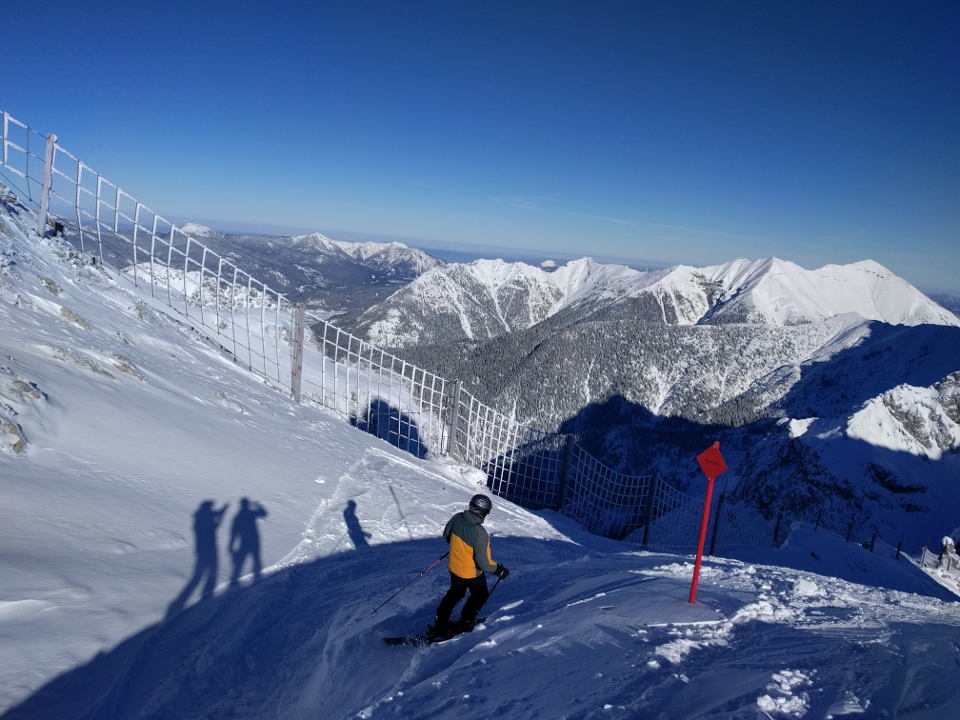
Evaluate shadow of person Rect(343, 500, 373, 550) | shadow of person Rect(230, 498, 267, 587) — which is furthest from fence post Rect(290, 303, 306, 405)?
shadow of person Rect(230, 498, 267, 587)

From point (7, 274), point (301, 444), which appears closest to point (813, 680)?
point (301, 444)

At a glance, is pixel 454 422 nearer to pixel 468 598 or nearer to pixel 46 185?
pixel 468 598

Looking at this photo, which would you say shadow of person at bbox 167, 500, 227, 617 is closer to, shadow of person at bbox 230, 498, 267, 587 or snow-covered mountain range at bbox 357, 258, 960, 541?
shadow of person at bbox 230, 498, 267, 587

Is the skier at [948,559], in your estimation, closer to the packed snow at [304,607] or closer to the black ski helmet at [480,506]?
the packed snow at [304,607]

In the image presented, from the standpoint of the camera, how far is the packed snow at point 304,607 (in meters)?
3.06

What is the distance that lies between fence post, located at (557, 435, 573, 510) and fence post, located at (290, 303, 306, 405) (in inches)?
267

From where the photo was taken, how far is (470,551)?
14.3 feet

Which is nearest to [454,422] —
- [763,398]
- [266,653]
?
[266,653]

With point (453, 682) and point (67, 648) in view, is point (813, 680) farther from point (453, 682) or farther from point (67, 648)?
point (67, 648)

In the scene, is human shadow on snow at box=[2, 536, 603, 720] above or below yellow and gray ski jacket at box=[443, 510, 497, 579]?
below

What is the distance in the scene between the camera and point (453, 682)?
3375 mm

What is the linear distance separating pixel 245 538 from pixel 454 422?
7.15 metres

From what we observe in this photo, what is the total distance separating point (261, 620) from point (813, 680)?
4.31 metres

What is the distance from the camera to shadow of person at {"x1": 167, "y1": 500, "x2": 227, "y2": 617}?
14.1 feet
